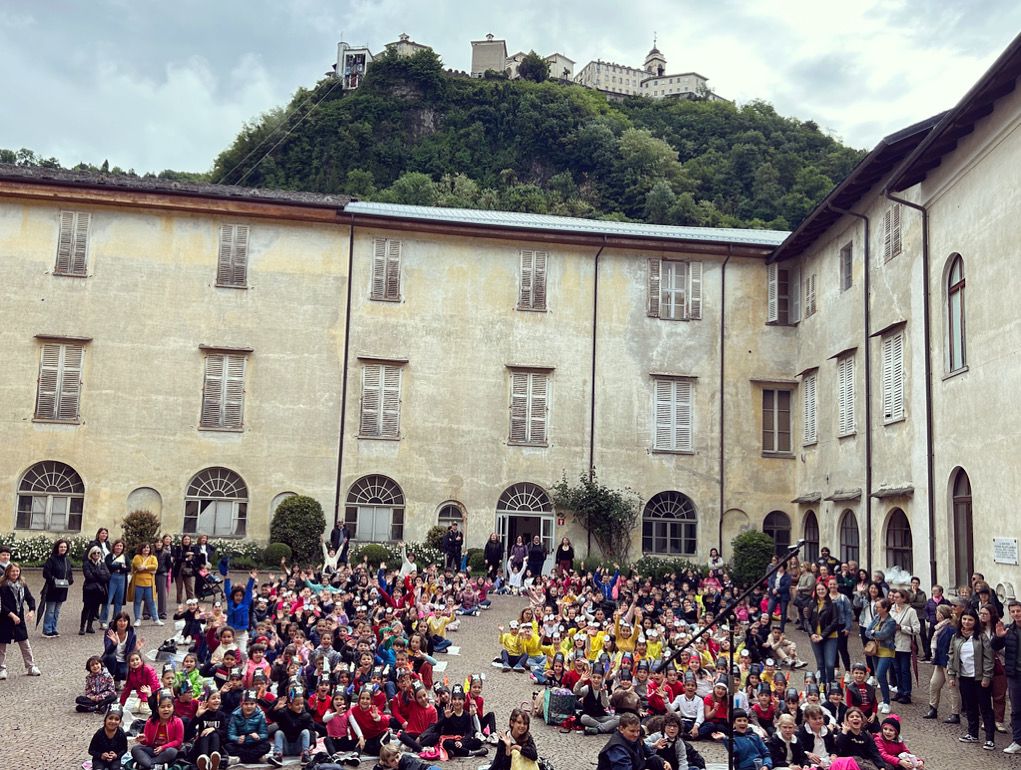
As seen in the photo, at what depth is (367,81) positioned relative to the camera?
8031 centimetres

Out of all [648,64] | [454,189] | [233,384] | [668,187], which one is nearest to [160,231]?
[233,384]

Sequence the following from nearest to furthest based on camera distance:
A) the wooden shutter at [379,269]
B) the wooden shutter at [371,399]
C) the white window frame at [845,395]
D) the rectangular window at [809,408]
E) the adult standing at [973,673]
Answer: the adult standing at [973,673], the white window frame at [845,395], the rectangular window at [809,408], the wooden shutter at [371,399], the wooden shutter at [379,269]

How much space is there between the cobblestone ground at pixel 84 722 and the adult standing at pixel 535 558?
28.2 feet

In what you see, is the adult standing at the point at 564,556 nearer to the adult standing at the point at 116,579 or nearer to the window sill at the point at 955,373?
the window sill at the point at 955,373

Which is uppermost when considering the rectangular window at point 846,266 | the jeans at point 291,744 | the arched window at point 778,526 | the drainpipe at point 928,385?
the rectangular window at point 846,266

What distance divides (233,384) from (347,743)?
728 inches

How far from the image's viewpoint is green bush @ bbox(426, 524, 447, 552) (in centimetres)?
2925

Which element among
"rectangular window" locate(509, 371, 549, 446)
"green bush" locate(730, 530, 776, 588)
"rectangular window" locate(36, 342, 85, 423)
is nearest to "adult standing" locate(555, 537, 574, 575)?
"rectangular window" locate(509, 371, 549, 446)

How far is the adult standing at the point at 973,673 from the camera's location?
13398 mm

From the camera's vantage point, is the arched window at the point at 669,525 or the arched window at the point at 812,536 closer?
the arched window at the point at 812,536

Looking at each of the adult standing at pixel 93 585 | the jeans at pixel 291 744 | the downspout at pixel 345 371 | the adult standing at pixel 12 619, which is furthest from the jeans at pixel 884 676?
the downspout at pixel 345 371

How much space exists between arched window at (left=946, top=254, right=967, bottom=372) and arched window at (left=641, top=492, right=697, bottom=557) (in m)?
11.3

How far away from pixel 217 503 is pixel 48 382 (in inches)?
228

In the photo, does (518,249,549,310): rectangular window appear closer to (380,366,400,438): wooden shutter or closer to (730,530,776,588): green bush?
(380,366,400,438): wooden shutter
